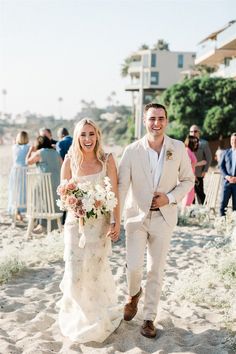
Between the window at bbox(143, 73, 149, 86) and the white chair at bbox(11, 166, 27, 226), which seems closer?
the white chair at bbox(11, 166, 27, 226)

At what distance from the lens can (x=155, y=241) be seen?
175 inches

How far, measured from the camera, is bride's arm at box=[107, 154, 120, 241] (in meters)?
4.42

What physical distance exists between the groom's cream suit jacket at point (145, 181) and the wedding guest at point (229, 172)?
17.4 ft

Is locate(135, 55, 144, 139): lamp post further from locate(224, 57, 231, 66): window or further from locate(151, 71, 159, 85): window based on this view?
locate(224, 57, 231, 66): window

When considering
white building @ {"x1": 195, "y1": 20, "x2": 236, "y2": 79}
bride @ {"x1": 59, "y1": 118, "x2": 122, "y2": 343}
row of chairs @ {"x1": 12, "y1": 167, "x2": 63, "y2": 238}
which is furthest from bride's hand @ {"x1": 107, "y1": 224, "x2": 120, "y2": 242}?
white building @ {"x1": 195, "y1": 20, "x2": 236, "y2": 79}

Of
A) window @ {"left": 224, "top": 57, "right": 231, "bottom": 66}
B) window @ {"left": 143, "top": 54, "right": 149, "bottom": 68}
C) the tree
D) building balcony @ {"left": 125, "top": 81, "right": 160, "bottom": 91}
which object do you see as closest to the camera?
the tree

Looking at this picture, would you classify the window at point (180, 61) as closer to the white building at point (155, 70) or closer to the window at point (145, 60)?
the white building at point (155, 70)

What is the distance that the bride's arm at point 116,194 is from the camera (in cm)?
442

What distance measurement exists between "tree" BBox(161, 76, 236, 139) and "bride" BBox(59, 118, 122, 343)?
2813 centimetres

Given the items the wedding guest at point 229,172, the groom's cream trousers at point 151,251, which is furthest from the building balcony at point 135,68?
the groom's cream trousers at point 151,251

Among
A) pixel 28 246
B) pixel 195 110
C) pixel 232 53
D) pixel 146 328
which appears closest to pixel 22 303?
pixel 146 328

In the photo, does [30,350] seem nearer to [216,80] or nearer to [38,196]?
[38,196]

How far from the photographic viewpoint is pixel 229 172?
973 centimetres

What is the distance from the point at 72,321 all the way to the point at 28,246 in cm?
351
